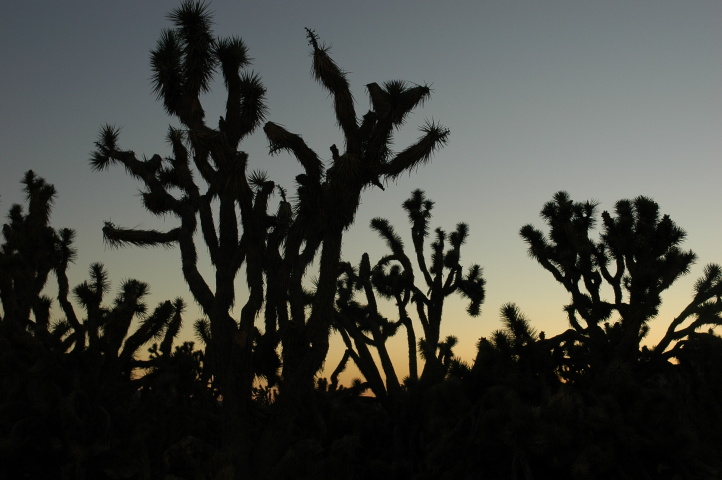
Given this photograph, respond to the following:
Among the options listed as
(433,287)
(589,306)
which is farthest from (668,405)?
(433,287)

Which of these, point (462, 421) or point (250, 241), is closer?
point (250, 241)

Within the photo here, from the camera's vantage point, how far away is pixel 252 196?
9102mm

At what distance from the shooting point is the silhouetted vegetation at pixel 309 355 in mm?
8445

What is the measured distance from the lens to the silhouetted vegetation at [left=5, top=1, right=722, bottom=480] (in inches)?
332

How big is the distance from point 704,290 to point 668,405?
3.07m

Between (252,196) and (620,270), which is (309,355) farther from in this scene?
(620,270)

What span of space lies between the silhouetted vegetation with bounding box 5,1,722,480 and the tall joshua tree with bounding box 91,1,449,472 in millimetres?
26

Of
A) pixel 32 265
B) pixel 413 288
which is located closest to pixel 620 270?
pixel 413 288

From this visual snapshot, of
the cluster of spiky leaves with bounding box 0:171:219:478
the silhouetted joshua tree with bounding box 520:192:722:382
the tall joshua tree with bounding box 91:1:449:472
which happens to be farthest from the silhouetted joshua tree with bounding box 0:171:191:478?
the silhouetted joshua tree with bounding box 520:192:722:382

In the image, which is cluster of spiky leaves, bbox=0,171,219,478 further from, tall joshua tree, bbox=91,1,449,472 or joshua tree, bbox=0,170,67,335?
tall joshua tree, bbox=91,1,449,472

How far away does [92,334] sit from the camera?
1138cm

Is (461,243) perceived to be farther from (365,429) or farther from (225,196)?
(225,196)

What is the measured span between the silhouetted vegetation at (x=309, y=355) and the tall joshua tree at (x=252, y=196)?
1.0 inches

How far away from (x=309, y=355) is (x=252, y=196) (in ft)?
7.30
